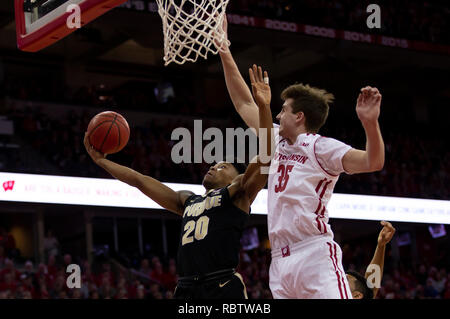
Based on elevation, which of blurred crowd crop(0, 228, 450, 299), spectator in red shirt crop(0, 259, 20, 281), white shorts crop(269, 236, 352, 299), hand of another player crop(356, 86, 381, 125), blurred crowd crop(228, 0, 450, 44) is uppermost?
blurred crowd crop(228, 0, 450, 44)

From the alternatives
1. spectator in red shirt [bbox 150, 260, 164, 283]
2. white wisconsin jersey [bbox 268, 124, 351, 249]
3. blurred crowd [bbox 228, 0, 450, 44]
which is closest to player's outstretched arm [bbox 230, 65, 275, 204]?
white wisconsin jersey [bbox 268, 124, 351, 249]

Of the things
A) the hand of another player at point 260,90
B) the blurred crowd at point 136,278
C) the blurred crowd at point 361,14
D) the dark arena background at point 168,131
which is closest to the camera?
the hand of another player at point 260,90

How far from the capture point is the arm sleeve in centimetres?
341

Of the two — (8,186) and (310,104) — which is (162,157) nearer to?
(8,186)

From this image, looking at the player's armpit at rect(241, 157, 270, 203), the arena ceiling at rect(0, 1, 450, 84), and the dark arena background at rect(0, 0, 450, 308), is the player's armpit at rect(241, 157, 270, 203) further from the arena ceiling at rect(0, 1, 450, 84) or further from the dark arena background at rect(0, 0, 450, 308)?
Answer: the arena ceiling at rect(0, 1, 450, 84)

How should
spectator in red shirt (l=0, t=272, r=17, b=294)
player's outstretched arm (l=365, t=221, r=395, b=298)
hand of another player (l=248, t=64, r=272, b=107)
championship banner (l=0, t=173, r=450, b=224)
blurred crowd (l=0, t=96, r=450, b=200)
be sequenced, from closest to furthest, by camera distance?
hand of another player (l=248, t=64, r=272, b=107)
player's outstretched arm (l=365, t=221, r=395, b=298)
spectator in red shirt (l=0, t=272, r=17, b=294)
championship banner (l=0, t=173, r=450, b=224)
blurred crowd (l=0, t=96, r=450, b=200)

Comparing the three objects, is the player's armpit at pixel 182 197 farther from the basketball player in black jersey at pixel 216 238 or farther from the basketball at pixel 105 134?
the basketball at pixel 105 134

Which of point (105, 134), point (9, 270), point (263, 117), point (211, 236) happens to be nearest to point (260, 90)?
point (263, 117)

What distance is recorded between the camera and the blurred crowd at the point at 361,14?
1548 centimetres

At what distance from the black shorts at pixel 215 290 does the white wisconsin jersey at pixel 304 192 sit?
401mm

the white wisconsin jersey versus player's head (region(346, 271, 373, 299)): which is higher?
the white wisconsin jersey

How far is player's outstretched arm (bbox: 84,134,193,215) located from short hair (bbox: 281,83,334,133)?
1010 millimetres

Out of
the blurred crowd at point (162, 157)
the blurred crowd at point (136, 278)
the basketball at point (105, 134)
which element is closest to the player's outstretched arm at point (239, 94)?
the basketball at point (105, 134)
